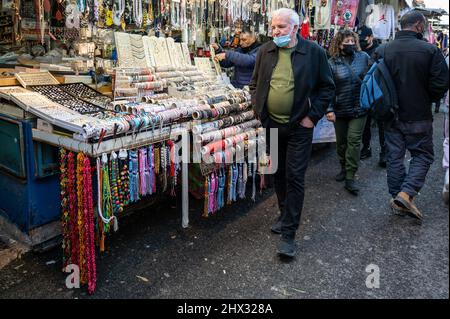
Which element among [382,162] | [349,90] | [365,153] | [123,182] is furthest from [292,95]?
[365,153]

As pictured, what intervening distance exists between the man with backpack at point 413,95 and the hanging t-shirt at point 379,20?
437 centimetres

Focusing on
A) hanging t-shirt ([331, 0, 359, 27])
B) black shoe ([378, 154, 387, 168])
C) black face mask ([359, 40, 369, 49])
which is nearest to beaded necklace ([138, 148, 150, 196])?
black shoe ([378, 154, 387, 168])

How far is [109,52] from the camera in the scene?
13.8 feet

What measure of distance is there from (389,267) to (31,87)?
9.33ft

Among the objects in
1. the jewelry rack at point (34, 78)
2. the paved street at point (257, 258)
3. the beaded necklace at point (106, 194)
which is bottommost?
the paved street at point (257, 258)

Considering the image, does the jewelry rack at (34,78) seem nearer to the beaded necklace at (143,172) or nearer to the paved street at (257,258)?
the beaded necklace at (143,172)

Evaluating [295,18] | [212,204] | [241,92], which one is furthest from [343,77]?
[212,204]

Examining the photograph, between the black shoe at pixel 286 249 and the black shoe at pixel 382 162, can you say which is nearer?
the black shoe at pixel 286 249

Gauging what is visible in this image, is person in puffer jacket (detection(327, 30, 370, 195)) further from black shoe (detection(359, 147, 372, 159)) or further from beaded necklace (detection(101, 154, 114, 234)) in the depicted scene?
beaded necklace (detection(101, 154, 114, 234))

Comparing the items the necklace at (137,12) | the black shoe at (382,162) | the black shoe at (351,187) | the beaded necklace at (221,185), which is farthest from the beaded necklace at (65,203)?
the black shoe at (382,162)

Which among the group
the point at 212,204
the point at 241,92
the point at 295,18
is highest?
the point at 295,18

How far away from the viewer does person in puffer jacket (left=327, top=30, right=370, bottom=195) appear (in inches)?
177

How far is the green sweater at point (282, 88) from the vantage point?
298cm
